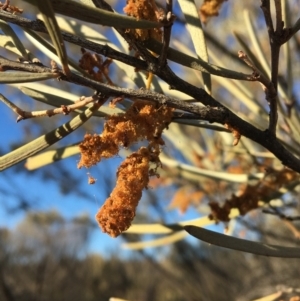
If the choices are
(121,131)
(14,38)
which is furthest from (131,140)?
(14,38)

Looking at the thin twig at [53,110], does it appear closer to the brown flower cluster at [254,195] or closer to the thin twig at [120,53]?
the thin twig at [120,53]

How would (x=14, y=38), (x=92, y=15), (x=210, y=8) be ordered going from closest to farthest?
(x=92, y=15) < (x=14, y=38) < (x=210, y=8)

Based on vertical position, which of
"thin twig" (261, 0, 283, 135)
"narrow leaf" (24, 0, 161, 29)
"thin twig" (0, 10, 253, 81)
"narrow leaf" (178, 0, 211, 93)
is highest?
"narrow leaf" (178, 0, 211, 93)

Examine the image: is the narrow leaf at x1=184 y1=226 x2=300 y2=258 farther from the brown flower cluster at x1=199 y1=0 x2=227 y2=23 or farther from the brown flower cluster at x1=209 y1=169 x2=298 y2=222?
the brown flower cluster at x1=199 y1=0 x2=227 y2=23

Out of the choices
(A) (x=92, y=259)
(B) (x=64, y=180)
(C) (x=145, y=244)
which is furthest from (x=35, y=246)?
(C) (x=145, y=244)

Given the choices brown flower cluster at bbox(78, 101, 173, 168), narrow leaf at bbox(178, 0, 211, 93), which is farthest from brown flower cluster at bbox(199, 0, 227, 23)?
brown flower cluster at bbox(78, 101, 173, 168)

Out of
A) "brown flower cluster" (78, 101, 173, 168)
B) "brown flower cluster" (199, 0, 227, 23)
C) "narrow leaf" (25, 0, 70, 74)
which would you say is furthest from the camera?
"brown flower cluster" (199, 0, 227, 23)

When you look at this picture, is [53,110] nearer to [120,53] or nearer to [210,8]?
[120,53]
